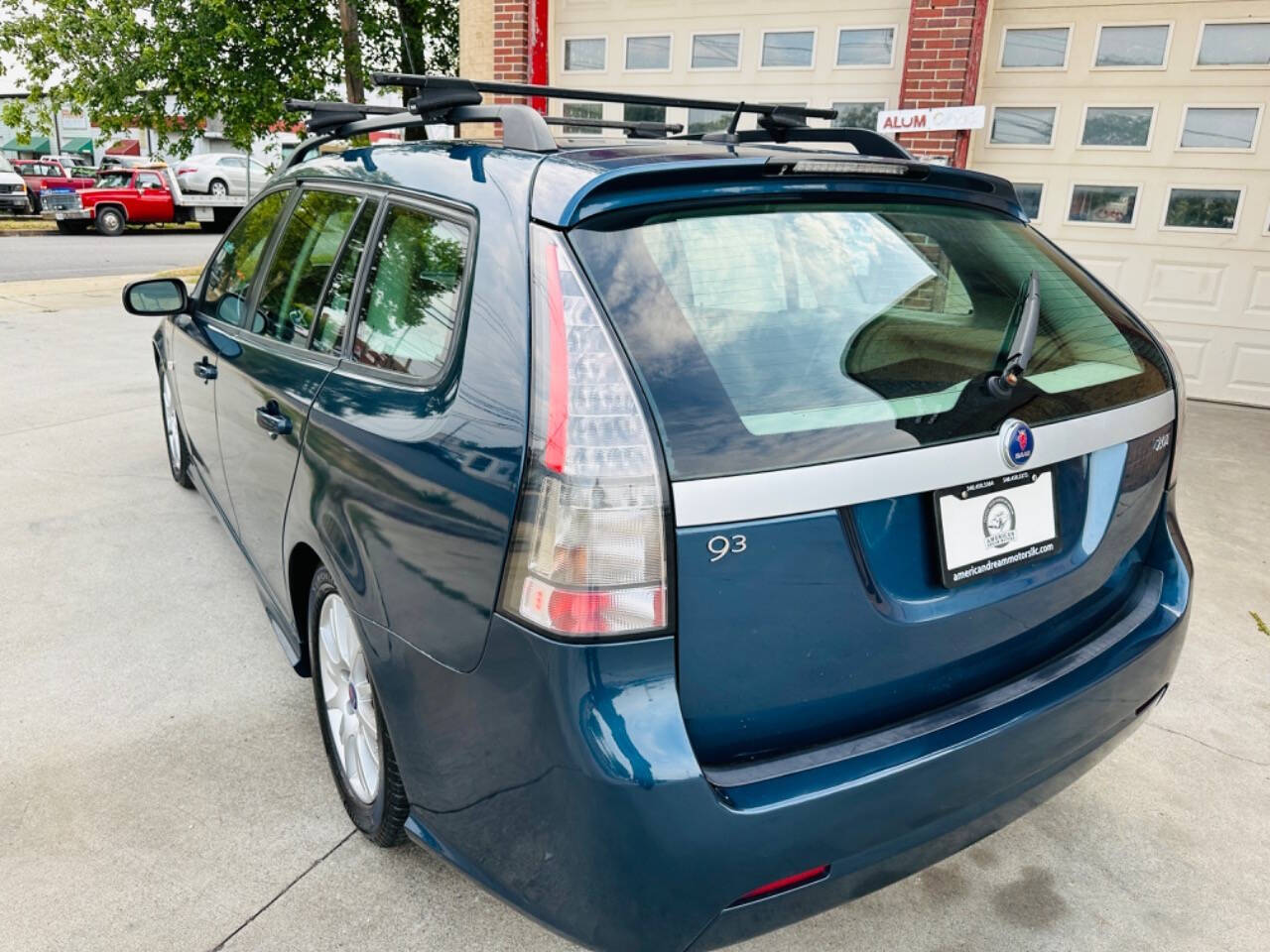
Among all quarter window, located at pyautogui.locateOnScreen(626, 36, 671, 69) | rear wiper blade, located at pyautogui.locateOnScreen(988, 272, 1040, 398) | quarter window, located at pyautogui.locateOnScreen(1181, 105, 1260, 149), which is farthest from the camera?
quarter window, located at pyautogui.locateOnScreen(626, 36, 671, 69)

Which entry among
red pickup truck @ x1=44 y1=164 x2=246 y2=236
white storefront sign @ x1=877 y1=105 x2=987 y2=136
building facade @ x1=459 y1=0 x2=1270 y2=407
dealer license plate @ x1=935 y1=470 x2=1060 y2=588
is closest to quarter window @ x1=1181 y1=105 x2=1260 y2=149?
building facade @ x1=459 y1=0 x2=1270 y2=407

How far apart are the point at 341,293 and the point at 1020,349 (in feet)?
5.18

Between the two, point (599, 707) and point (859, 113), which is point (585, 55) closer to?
point (859, 113)

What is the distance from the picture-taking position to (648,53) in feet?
25.4

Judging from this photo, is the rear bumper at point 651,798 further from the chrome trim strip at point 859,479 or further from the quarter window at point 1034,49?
the quarter window at point 1034,49

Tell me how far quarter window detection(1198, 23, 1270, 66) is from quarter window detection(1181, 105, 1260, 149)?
0.29 meters

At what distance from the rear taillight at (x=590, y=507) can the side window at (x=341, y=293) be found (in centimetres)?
99

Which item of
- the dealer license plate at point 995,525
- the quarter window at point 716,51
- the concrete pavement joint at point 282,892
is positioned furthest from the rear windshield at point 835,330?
the quarter window at point 716,51

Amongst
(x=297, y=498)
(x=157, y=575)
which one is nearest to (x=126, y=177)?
(x=157, y=575)

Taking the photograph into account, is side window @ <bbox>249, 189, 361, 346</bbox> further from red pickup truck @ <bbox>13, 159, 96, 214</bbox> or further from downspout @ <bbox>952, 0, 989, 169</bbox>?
red pickup truck @ <bbox>13, 159, 96, 214</bbox>

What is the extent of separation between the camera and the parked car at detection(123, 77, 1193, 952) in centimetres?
149

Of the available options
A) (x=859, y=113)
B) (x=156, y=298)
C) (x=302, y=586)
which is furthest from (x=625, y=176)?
(x=859, y=113)

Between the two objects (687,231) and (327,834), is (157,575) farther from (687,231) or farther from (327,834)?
(687,231)

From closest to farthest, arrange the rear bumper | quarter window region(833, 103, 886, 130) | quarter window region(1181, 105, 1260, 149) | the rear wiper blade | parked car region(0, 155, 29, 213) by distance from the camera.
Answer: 1. the rear bumper
2. the rear wiper blade
3. quarter window region(1181, 105, 1260, 149)
4. quarter window region(833, 103, 886, 130)
5. parked car region(0, 155, 29, 213)
